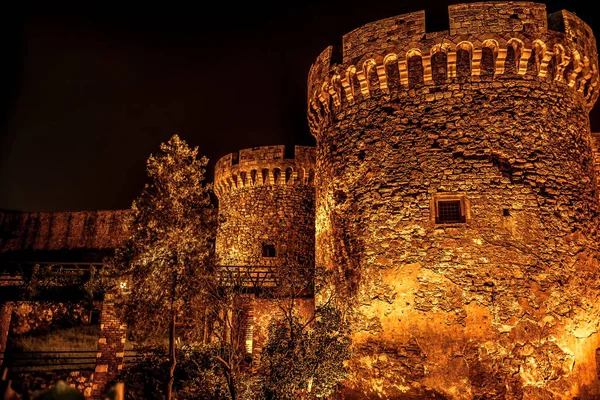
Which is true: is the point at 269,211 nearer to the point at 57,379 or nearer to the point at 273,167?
the point at 273,167

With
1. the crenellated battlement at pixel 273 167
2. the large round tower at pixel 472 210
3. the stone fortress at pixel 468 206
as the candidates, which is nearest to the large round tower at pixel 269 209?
the crenellated battlement at pixel 273 167

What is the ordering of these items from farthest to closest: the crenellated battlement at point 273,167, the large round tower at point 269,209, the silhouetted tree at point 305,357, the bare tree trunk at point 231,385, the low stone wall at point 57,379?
the crenellated battlement at point 273,167 → the large round tower at point 269,209 → the low stone wall at point 57,379 → the bare tree trunk at point 231,385 → the silhouetted tree at point 305,357

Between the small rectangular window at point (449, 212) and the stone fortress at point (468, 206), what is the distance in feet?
0.07

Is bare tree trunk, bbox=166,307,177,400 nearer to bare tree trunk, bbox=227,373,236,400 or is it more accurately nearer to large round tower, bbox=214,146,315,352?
bare tree trunk, bbox=227,373,236,400

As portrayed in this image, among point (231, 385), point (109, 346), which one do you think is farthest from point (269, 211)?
point (231, 385)

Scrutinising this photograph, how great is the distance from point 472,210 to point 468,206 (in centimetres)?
9

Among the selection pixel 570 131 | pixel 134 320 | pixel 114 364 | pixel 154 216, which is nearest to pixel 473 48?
pixel 570 131

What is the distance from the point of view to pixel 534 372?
7.22m

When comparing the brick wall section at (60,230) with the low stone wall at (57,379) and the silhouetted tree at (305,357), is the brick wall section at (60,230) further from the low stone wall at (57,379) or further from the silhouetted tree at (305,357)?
the silhouetted tree at (305,357)

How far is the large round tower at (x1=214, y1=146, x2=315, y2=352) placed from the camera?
1614 cm

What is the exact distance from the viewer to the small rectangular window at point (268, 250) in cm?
1616

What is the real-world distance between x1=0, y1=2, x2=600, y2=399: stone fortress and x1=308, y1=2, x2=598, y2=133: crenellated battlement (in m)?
0.03

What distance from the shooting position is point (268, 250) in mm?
16234

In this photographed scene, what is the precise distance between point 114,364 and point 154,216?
129 inches
